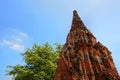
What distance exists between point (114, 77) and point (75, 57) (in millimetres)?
3146

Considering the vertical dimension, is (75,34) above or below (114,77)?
above

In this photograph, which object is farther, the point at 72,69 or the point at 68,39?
the point at 68,39

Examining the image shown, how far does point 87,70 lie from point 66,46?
9.85 ft

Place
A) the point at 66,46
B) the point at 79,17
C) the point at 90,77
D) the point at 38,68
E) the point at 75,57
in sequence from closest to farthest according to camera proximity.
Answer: the point at 90,77 < the point at 75,57 < the point at 66,46 < the point at 79,17 < the point at 38,68

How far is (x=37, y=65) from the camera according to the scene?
30.2 m

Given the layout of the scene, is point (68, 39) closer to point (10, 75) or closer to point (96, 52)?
point (96, 52)

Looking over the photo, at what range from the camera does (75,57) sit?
685 inches

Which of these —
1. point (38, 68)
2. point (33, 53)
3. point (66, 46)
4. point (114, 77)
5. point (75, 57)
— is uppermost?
point (33, 53)

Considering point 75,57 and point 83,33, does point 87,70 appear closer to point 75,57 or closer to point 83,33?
point 75,57

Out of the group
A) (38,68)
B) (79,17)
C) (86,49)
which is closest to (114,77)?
(86,49)

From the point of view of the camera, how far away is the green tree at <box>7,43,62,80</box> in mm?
28938

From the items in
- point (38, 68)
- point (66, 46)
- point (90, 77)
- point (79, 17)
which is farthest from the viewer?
point (38, 68)

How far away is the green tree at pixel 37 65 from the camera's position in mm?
28938

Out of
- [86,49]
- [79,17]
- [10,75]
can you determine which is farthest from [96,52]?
[10,75]
